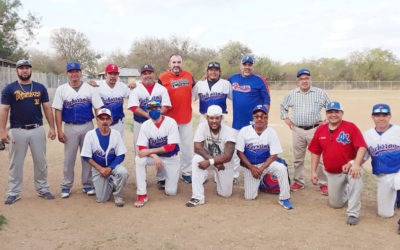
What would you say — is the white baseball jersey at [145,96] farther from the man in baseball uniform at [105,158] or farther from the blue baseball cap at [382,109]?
the blue baseball cap at [382,109]

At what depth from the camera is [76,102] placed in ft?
19.2

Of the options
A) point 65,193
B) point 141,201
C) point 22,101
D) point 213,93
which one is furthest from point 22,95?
point 213,93

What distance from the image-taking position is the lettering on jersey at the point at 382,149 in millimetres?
5082

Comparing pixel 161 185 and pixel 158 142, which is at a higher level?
pixel 158 142

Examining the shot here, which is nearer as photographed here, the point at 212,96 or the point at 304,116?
the point at 304,116

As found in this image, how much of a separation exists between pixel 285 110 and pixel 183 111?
5.83ft

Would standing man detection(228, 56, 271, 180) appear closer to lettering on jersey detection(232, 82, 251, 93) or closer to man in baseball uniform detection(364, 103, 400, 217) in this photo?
lettering on jersey detection(232, 82, 251, 93)

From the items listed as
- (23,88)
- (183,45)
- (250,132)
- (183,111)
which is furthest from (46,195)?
(183,45)

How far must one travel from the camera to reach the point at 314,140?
5590 millimetres

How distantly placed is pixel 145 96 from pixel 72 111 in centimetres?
121

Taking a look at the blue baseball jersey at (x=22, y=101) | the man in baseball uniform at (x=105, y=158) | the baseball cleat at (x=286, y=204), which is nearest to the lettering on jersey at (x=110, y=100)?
the man in baseball uniform at (x=105, y=158)

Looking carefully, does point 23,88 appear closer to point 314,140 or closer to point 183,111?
point 183,111

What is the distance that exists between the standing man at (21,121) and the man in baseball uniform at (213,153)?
7.26ft

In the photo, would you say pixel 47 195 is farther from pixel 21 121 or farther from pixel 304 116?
pixel 304 116
